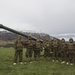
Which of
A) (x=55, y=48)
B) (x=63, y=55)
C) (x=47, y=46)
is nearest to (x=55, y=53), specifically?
(x=55, y=48)

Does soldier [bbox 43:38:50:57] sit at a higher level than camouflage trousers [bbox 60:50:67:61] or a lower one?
higher

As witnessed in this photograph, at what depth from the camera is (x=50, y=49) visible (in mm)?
23141

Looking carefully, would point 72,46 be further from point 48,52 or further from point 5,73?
point 5,73

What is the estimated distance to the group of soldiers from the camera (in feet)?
66.2

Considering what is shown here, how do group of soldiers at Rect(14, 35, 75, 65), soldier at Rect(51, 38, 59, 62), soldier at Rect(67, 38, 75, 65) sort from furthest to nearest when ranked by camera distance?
soldier at Rect(51, 38, 59, 62)
soldier at Rect(67, 38, 75, 65)
group of soldiers at Rect(14, 35, 75, 65)

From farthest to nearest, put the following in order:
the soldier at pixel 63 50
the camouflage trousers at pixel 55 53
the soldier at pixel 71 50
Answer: the camouflage trousers at pixel 55 53 < the soldier at pixel 63 50 < the soldier at pixel 71 50

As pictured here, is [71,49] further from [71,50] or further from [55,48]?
[55,48]

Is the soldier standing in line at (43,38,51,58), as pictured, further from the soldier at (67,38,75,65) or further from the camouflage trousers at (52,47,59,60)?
the soldier at (67,38,75,65)

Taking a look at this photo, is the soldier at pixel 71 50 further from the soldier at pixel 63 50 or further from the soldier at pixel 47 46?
the soldier at pixel 47 46

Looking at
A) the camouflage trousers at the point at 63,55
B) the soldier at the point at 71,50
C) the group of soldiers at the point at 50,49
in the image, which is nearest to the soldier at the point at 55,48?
the group of soldiers at the point at 50,49

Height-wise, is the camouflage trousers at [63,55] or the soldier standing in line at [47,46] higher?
the soldier standing in line at [47,46]

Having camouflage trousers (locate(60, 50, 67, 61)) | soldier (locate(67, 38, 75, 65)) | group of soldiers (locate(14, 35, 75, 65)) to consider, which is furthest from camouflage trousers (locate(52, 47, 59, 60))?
soldier (locate(67, 38, 75, 65))

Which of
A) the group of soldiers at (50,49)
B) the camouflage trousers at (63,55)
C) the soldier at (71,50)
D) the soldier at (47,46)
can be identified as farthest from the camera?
the soldier at (47,46)

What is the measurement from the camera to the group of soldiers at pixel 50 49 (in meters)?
20.2
